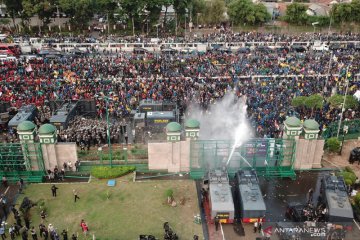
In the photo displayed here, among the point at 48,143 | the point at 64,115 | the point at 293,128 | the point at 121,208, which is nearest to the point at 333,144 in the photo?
the point at 293,128

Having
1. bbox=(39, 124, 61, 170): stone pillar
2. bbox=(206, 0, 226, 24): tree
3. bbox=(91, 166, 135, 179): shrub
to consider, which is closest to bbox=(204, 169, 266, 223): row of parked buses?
bbox=(91, 166, 135, 179): shrub

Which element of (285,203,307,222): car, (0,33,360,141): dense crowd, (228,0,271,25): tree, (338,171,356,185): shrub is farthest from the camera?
(228,0,271,25): tree

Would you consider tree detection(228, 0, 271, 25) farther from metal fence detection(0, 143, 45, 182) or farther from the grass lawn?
metal fence detection(0, 143, 45, 182)

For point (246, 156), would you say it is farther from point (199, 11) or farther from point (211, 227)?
point (199, 11)

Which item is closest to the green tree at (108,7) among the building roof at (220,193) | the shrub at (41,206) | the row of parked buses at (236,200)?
the shrub at (41,206)

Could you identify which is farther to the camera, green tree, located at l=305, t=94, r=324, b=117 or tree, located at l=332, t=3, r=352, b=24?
tree, located at l=332, t=3, r=352, b=24
